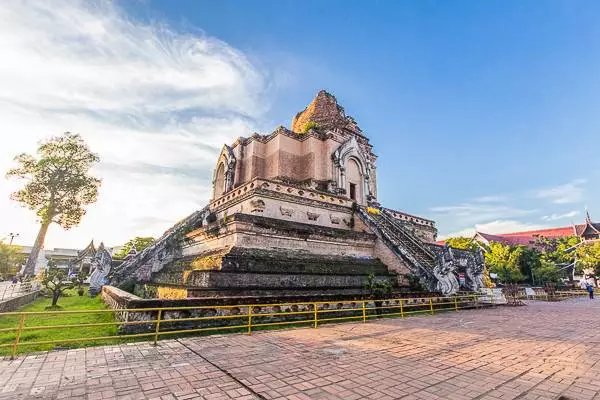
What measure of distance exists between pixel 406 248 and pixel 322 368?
13289 millimetres

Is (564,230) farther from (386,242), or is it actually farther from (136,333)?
(136,333)

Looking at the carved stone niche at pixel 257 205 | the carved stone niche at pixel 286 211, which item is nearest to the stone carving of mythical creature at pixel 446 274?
the carved stone niche at pixel 286 211

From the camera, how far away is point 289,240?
14.1m

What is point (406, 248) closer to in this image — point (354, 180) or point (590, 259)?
point (354, 180)

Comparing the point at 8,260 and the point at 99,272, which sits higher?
the point at 8,260

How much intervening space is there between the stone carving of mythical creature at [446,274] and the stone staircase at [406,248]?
30 centimetres

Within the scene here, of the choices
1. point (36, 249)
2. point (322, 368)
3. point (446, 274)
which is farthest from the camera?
point (36, 249)

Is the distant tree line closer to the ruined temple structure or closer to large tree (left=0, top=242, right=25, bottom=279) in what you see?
the ruined temple structure

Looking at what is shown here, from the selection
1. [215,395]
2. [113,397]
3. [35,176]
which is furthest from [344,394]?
[35,176]

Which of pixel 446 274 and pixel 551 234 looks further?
pixel 551 234

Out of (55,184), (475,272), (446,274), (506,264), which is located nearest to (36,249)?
(55,184)

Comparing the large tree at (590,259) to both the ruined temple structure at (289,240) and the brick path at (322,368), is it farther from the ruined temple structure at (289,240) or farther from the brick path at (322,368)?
the brick path at (322,368)

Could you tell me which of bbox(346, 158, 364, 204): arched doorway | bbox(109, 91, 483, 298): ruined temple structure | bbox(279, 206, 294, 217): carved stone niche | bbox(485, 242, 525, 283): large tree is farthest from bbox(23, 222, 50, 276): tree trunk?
bbox(485, 242, 525, 283): large tree

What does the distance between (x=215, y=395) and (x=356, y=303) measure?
305 inches
